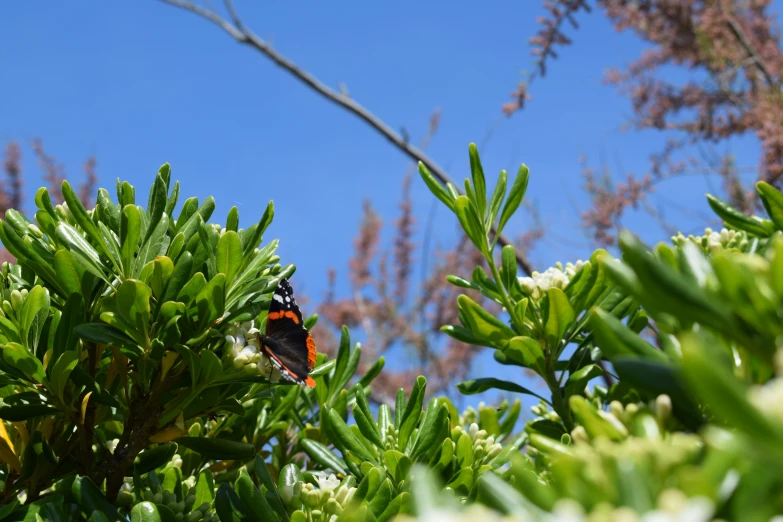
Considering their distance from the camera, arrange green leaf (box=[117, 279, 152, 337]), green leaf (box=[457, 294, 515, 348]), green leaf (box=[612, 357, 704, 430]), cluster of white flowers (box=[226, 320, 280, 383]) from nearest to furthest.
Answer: green leaf (box=[612, 357, 704, 430]) → green leaf (box=[117, 279, 152, 337]) → cluster of white flowers (box=[226, 320, 280, 383]) → green leaf (box=[457, 294, 515, 348])

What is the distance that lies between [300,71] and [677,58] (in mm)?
5981

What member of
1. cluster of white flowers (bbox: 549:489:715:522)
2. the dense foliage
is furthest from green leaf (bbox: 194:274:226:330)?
cluster of white flowers (bbox: 549:489:715:522)

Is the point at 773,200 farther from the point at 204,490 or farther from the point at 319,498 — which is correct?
the point at 204,490

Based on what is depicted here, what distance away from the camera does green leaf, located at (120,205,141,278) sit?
1.20m

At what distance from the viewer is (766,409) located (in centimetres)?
42

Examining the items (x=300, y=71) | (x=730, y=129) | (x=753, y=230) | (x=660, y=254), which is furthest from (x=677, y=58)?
(x=660, y=254)

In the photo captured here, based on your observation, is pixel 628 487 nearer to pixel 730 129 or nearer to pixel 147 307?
pixel 147 307

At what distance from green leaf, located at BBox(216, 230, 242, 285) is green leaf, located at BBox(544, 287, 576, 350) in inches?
24.0

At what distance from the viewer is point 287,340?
4.56 ft

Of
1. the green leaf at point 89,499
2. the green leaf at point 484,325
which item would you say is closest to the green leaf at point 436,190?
the green leaf at point 484,325

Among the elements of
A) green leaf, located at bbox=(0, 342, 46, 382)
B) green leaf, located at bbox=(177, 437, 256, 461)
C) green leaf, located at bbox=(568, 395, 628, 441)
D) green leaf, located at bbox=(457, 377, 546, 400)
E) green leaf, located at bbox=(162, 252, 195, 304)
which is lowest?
green leaf, located at bbox=(177, 437, 256, 461)

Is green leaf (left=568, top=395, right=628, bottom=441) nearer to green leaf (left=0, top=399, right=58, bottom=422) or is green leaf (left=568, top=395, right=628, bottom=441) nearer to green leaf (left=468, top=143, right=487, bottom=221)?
green leaf (left=468, top=143, right=487, bottom=221)

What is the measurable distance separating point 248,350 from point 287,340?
128mm

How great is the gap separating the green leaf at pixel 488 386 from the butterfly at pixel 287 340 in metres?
0.36
